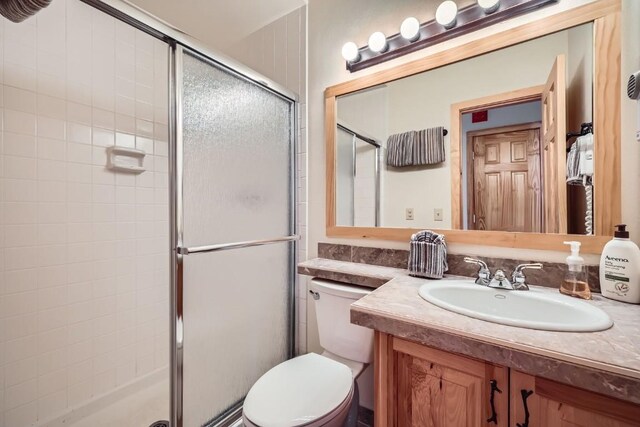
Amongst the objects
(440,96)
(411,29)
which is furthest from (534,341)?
(411,29)

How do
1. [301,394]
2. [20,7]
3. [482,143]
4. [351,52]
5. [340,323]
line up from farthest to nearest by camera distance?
[351,52] → [340,323] → [482,143] → [301,394] → [20,7]

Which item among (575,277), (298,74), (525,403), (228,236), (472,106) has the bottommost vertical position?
(525,403)

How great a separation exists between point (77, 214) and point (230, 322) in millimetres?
1025

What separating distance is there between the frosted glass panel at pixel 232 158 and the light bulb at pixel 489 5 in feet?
3.39

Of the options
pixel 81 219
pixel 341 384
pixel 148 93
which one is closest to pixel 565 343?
pixel 341 384

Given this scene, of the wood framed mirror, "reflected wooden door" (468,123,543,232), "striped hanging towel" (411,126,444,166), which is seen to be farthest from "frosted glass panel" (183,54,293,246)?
"reflected wooden door" (468,123,543,232)

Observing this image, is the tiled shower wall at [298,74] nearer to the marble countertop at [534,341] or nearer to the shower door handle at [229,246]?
the shower door handle at [229,246]

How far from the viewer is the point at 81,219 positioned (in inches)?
58.9

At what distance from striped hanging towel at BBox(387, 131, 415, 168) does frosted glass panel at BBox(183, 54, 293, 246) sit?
0.61 metres

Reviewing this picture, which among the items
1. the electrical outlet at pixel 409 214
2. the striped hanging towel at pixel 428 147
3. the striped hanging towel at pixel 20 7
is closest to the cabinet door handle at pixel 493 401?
the electrical outlet at pixel 409 214

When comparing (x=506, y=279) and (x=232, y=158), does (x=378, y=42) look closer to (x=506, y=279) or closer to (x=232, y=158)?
(x=232, y=158)

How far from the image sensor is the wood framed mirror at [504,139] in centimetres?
93

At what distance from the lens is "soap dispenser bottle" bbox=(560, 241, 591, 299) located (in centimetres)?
88

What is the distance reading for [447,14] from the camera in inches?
46.4
